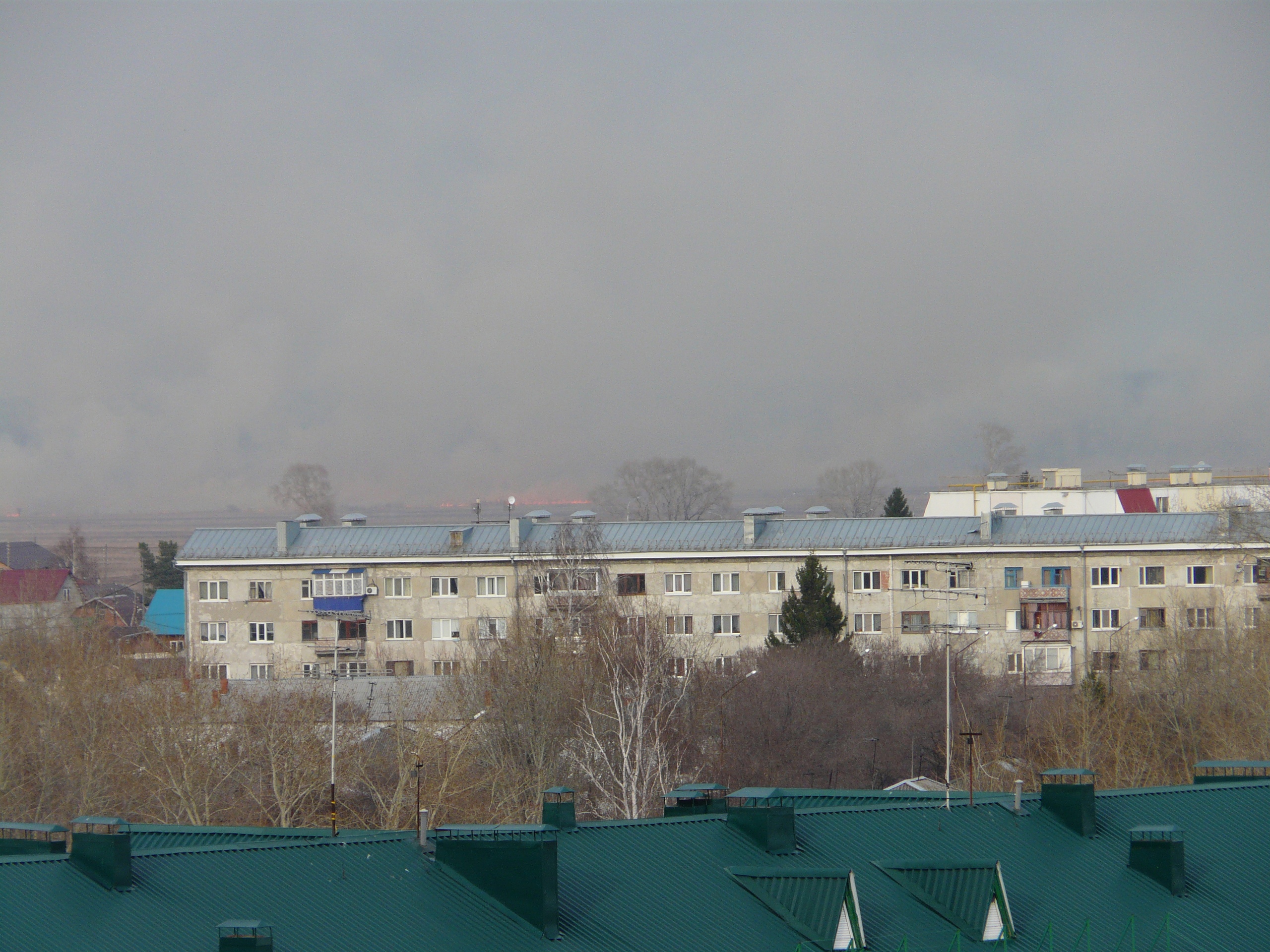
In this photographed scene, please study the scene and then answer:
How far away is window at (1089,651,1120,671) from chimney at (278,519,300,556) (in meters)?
47.8

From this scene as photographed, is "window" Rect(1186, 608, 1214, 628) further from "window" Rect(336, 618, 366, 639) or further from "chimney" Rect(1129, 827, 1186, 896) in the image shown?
"chimney" Rect(1129, 827, 1186, 896)

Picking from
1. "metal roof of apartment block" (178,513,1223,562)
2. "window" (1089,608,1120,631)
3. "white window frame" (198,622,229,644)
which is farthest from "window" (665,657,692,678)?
"white window frame" (198,622,229,644)

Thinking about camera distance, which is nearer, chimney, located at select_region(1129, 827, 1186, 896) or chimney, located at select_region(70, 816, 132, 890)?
chimney, located at select_region(70, 816, 132, 890)

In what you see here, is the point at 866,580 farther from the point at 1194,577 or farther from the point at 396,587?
the point at 396,587

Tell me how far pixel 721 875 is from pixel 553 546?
2343 inches

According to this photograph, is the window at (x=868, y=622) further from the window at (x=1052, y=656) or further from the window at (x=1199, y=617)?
the window at (x=1199, y=617)

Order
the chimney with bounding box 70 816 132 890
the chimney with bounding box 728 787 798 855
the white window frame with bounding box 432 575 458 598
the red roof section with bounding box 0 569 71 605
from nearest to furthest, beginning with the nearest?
the chimney with bounding box 70 816 132 890, the chimney with bounding box 728 787 798 855, the white window frame with bounding box 432 575 458 598, the red roof section with bounding box 0 569 71 605

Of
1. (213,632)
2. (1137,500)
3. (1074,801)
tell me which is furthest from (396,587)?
(1074,801)

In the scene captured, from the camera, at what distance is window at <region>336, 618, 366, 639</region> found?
3354 inches

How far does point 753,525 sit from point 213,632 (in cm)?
3371

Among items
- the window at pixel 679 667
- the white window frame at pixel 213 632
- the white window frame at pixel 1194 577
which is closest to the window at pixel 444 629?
the white window frame at pixel 213 632

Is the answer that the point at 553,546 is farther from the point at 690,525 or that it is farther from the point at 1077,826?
the point at 1077,826

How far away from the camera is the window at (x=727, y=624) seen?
80.6 m

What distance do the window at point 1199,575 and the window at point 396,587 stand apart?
147 feet
